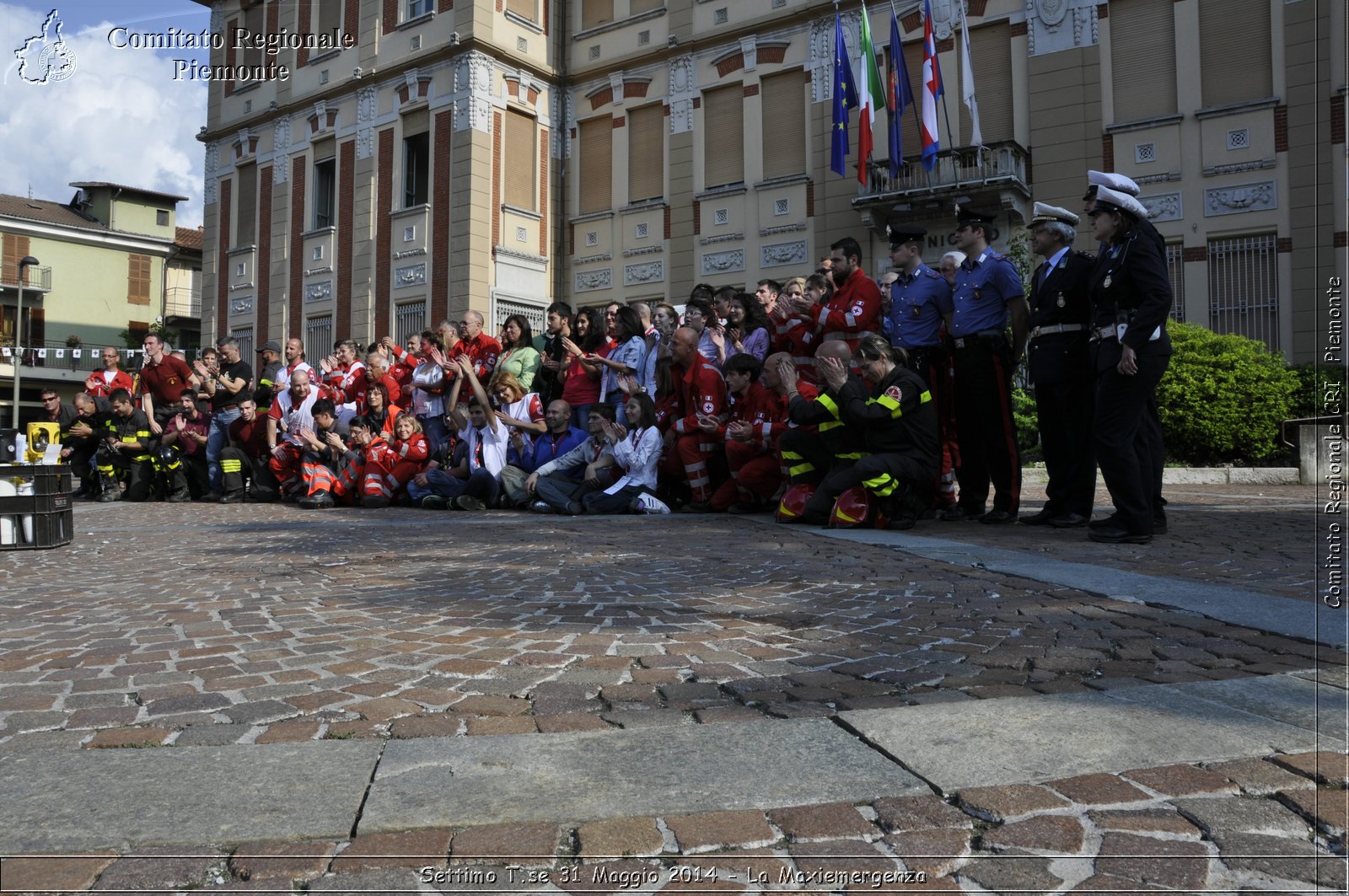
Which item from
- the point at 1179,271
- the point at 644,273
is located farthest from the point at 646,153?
the point at 1179,271

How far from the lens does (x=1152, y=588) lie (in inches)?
181

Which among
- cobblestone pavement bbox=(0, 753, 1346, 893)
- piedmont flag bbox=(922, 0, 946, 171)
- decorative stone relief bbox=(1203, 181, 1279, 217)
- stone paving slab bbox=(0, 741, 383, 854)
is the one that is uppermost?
piedmont flag bbox=(922, 0, 946, 171)

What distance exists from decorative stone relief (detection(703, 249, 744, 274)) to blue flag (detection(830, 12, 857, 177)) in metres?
3.88

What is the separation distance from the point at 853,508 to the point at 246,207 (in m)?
28.9

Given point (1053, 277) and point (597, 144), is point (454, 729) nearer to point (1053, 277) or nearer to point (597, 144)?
point (1053, 277)

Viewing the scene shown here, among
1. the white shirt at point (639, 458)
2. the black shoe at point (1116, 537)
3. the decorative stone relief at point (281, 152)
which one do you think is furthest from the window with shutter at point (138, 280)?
the black shoe at point (1116, 537)

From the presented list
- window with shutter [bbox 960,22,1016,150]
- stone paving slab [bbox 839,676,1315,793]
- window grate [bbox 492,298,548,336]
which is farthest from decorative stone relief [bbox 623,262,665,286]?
stone paving slab [bbox 839,676,1315,793]

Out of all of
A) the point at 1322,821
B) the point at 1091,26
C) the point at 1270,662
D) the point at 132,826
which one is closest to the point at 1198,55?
the point at 1091,26

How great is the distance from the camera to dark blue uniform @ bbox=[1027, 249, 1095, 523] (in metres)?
7.31

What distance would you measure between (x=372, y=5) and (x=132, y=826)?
29.8m

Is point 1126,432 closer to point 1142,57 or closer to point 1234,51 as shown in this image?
point 1234,51

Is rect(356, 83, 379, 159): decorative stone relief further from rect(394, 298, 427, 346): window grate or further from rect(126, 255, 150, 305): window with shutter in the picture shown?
rect(126, 255, 150, 305): window with shutter

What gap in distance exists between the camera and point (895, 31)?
1977cm

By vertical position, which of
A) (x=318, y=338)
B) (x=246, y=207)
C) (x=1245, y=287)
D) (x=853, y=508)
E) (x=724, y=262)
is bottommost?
(x=853, y=508)
